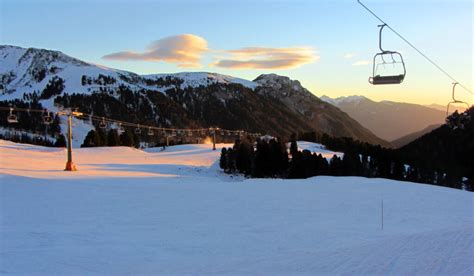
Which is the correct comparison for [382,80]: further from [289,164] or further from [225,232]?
[289,164]

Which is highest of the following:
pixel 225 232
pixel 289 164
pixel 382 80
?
pixel 382 80

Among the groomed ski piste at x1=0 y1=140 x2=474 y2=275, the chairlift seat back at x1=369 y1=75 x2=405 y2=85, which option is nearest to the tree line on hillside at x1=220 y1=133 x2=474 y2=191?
the groomed ski piste at x1=0 y1=140 x2=474 y2=275

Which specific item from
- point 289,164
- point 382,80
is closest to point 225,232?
point 382,80

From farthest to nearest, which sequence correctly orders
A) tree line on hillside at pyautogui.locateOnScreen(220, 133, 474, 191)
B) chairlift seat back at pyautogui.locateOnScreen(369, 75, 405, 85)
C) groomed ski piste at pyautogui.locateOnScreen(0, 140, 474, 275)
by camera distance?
tree line on hillside at pyautogui.locateOnScreen(220, 133, 474, 191)
chairlift seat back at pyautogui.locateOnScreen(369, 75, 405, 85)
groomed ski piste at pyautogui.locateOnScreen(0, 140, 474, 275)

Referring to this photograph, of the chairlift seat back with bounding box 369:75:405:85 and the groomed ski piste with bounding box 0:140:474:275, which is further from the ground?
the chairlift seat back with bounding box 369:75:405:85

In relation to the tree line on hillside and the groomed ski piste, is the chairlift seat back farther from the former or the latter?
the tree line on hillside

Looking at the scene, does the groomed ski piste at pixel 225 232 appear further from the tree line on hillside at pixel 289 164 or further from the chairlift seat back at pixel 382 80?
the tree line on hillside at pixel 289 164

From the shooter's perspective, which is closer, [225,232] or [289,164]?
[225,232]

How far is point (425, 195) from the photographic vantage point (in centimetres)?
2455

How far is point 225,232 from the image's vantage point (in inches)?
502

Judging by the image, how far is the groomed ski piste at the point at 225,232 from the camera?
891 centimetres

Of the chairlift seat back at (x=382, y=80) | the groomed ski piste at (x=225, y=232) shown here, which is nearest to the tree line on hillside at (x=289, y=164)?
the groomed ski piste at (x=225, y=232)

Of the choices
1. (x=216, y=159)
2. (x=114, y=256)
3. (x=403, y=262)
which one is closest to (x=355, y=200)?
(x=403, y=262)

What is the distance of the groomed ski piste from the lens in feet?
29.2
